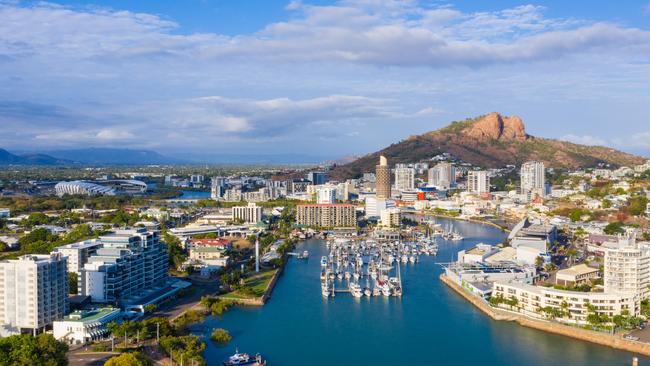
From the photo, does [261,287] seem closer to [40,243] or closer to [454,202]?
[40,243]

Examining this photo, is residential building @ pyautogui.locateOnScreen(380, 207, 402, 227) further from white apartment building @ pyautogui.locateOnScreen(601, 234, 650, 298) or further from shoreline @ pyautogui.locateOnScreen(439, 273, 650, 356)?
white apartment building @ pyautogui.locateOnScreen(601, 234, 650, 298)

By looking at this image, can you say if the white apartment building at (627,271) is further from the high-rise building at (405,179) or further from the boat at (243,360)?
the high-rise building at (405,179)

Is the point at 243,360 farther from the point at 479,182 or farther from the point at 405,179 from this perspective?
the point at 405,179

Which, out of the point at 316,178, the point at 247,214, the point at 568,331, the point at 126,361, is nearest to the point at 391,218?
the point at 247,214

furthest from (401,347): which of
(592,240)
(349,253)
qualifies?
(592,240)

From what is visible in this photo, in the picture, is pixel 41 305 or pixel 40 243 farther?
pixel 40 243
